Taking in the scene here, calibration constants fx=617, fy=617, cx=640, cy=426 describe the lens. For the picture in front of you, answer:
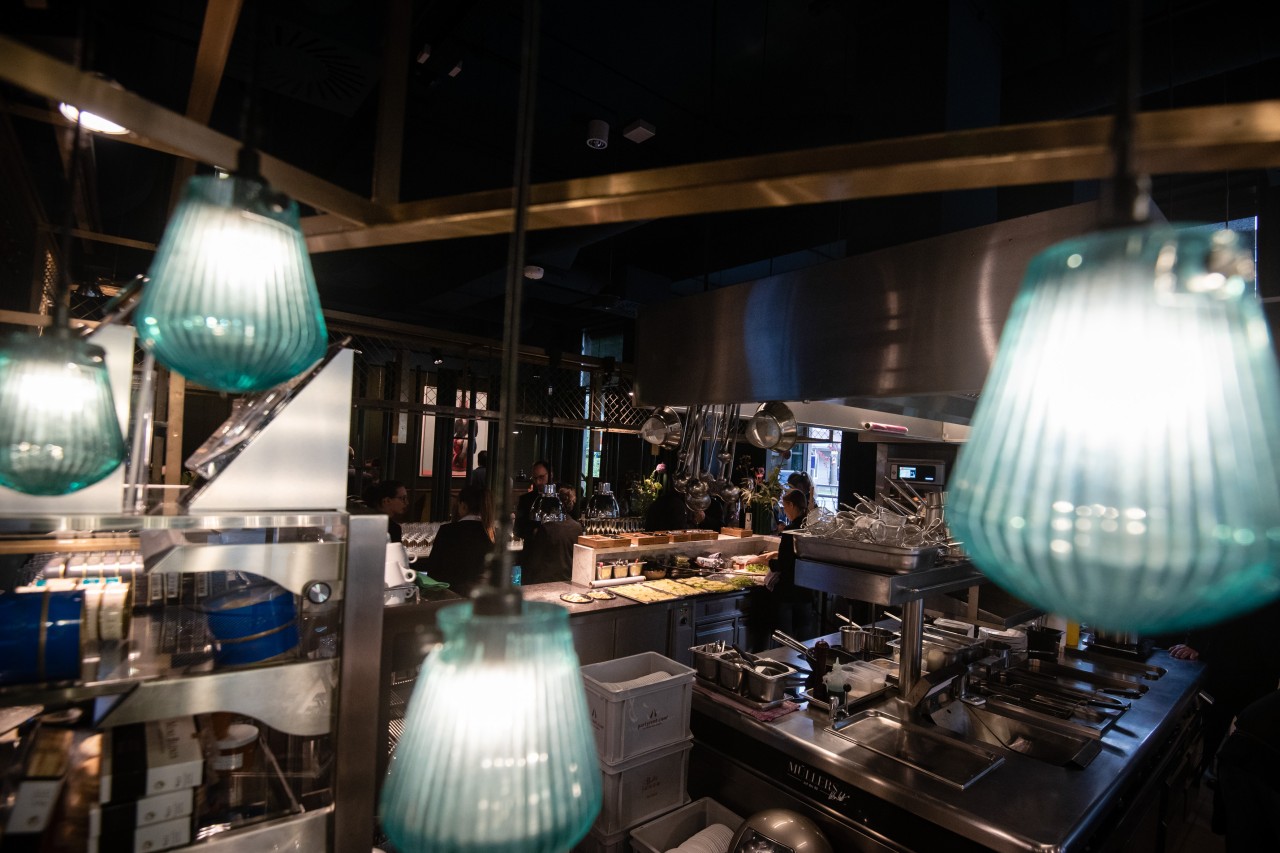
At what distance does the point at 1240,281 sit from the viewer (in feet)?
1.62

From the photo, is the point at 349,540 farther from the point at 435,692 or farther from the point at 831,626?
the point at 831,626

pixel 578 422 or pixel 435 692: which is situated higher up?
pixel 578 422

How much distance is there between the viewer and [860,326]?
1.77 m

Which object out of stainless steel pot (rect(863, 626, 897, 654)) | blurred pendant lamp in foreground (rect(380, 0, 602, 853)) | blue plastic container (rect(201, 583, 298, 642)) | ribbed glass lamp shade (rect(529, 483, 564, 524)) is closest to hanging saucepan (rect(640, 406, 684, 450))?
ribbed glass lamp shade (rect(529, 483, 564, 524))

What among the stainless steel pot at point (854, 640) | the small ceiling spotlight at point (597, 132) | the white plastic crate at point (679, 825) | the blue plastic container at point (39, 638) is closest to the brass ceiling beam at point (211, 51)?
the blue plastic container at point (39, 638)

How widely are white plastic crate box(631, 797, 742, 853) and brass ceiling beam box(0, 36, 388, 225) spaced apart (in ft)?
7.69

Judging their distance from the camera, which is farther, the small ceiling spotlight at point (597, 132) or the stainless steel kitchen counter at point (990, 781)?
the small ceiling spotlight at point (597, 132)

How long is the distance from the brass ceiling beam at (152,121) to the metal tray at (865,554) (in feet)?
6.70

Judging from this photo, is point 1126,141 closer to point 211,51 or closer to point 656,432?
point 211,51

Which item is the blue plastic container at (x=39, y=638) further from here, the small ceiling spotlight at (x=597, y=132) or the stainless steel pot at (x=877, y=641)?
the small ceiling spotlight at (x=597, y=132)

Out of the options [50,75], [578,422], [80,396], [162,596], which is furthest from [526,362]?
[50,75]

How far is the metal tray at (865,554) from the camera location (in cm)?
231

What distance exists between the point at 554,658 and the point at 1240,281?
733mm

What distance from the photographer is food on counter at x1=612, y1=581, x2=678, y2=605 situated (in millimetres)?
4812
